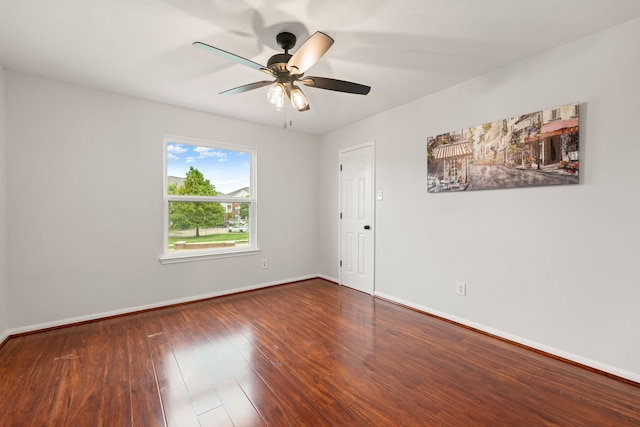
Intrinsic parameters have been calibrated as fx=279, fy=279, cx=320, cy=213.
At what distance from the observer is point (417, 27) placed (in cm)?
203

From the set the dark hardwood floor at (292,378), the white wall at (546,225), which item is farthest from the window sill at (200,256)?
the white wall at (546,225)

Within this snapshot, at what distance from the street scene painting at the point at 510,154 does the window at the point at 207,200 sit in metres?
2.61

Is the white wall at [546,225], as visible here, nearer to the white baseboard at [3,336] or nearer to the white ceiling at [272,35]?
the white ceiling at [272,35]

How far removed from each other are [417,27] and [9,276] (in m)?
4.17

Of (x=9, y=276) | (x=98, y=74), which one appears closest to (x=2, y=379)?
(x=9, y=276)

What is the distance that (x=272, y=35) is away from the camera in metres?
2.12

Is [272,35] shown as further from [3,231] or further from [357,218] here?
[3,231]

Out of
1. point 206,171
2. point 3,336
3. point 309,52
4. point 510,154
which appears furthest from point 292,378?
point 206,171

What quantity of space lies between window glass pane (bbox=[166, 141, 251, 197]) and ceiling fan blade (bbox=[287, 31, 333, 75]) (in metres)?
2.30

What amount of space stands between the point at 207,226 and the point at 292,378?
252 centimetres

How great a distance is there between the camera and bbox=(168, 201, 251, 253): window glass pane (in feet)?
11.8

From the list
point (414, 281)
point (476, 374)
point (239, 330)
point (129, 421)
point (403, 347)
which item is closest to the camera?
point (129, 421)

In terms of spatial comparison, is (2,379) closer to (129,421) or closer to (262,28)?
(129,421)

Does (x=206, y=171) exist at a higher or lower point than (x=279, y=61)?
lower
